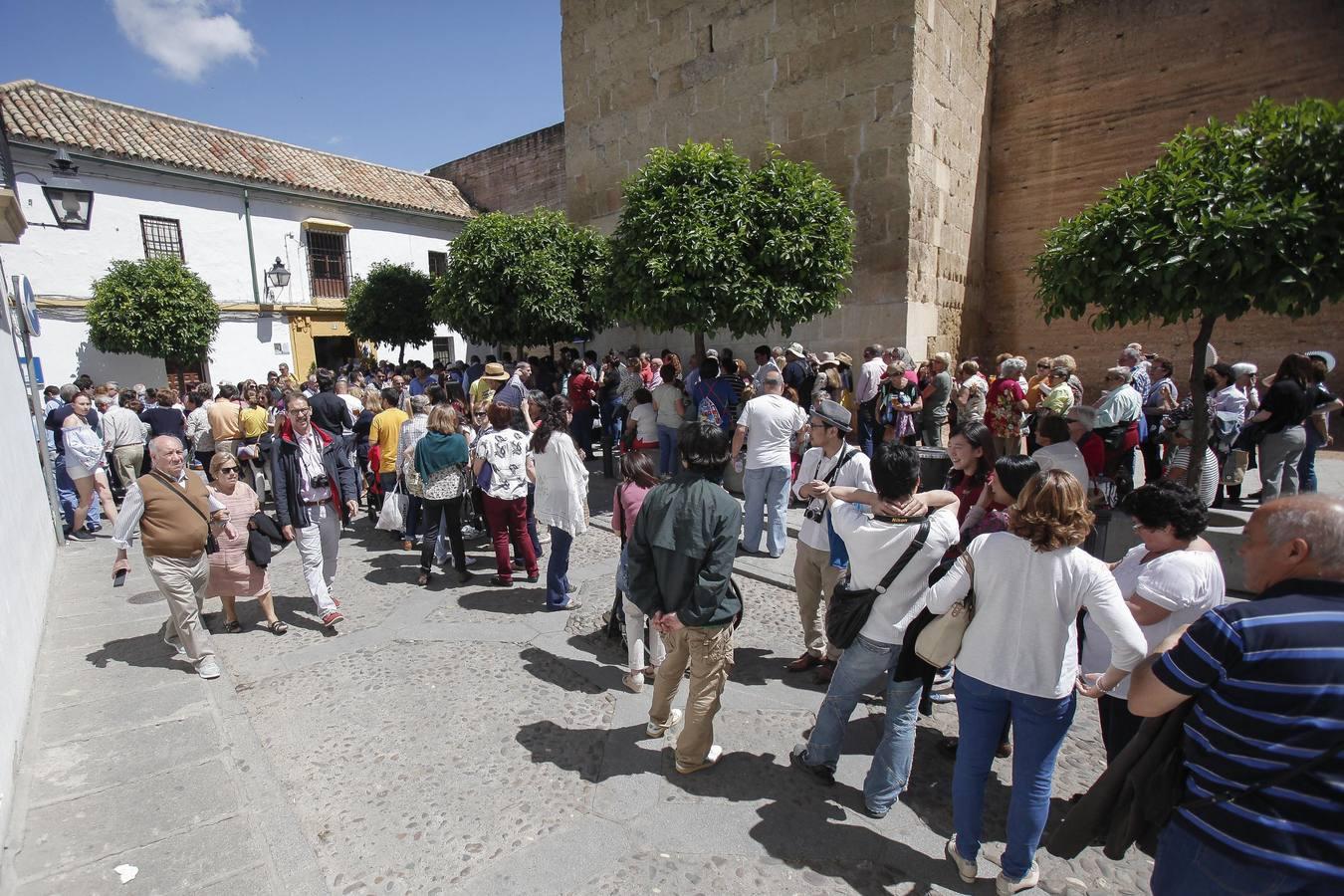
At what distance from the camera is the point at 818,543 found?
3.83 meters

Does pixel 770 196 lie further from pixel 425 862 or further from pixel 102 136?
pixel 102 136

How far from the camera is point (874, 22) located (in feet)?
29.0

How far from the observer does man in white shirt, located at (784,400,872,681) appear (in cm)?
384

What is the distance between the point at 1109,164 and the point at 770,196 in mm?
7131

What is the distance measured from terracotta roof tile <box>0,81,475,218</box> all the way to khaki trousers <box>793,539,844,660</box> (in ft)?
62.1

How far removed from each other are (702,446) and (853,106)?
8.12m

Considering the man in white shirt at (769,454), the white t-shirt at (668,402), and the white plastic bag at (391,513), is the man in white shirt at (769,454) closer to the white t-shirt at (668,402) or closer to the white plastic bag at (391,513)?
the white t-shirt at (668,402)

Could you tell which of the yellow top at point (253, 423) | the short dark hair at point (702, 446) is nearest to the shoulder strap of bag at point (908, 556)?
the short dark hair at point (702, 446)

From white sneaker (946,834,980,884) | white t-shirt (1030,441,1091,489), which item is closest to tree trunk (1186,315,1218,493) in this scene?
white t-shirt (1030,441,1091,489)

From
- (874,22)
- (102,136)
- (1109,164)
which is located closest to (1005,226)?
(1109,164)

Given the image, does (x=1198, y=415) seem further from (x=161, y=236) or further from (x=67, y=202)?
(x=161, y=236)

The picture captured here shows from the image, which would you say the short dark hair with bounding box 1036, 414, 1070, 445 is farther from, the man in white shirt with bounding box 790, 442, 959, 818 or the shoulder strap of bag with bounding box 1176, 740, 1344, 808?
the shoulder strap of bag with bounding box 1176, 740, 1344, 808

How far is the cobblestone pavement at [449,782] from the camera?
2574 mm

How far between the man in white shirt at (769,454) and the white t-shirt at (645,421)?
5.90ft
